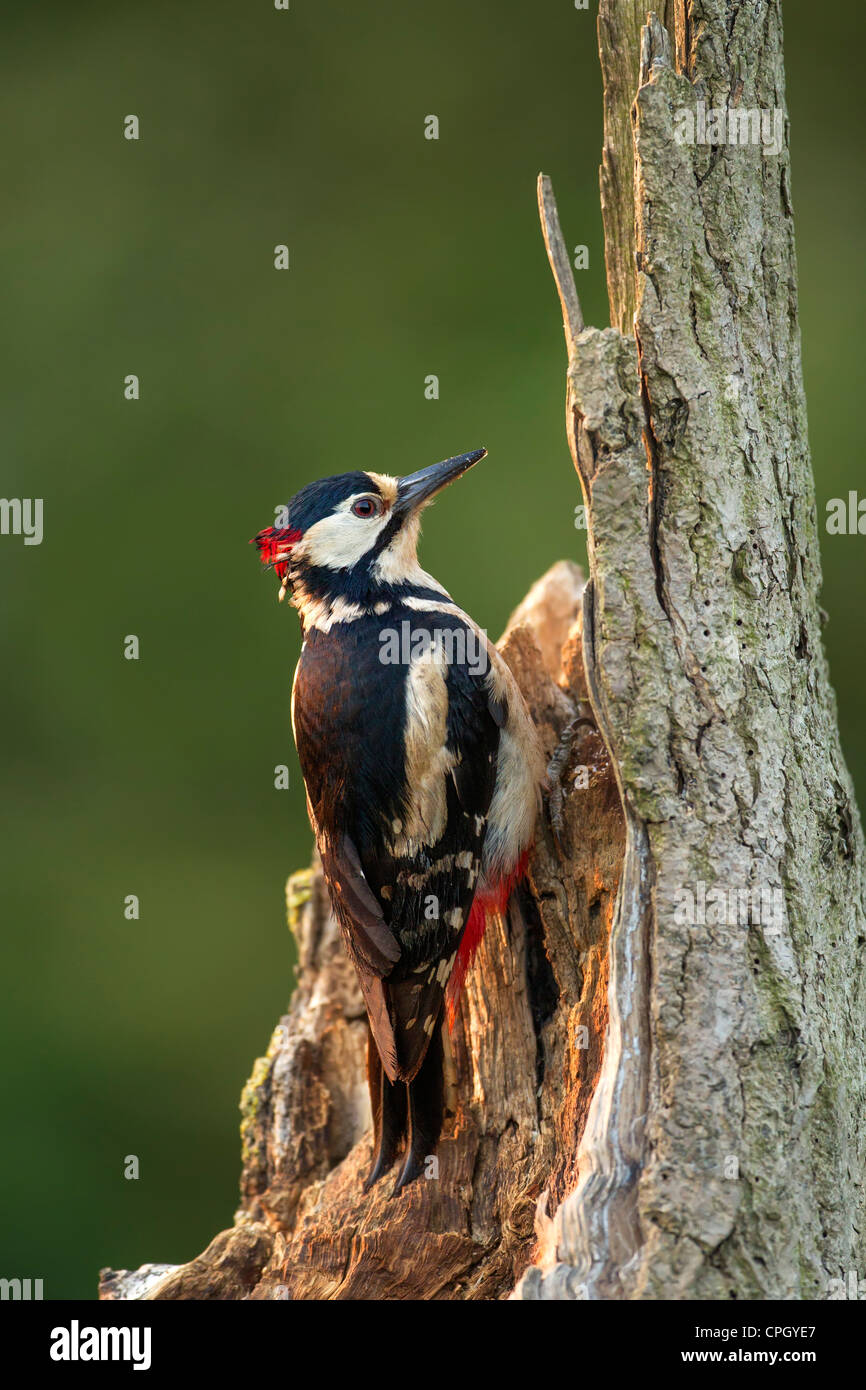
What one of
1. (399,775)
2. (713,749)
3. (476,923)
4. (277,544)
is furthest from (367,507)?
(713,749)

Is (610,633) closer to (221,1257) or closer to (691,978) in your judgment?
(691,978)

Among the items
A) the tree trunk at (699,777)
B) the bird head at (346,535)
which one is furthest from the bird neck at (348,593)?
the tree trunk at (699,777)

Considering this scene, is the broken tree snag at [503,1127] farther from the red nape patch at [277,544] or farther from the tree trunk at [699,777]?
the red nape patch at [277,544]

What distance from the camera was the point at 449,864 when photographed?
1906mm

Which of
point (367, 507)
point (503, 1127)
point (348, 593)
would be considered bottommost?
point (503, 1127)

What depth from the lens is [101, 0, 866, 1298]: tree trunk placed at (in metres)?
1.42

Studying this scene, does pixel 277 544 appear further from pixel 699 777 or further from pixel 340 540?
pixel 699 777

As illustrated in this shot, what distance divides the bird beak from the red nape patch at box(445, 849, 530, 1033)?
2.06ft

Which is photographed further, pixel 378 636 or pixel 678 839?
pixel 378 636

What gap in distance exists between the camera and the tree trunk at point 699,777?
1.42 m

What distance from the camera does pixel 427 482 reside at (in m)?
2.15

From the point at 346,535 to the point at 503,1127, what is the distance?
3.22 ft
